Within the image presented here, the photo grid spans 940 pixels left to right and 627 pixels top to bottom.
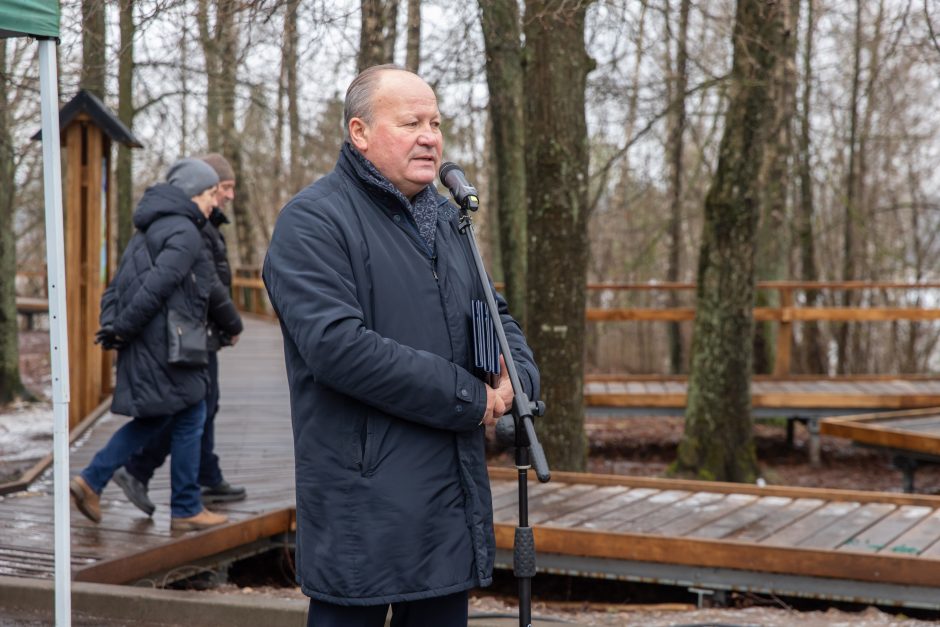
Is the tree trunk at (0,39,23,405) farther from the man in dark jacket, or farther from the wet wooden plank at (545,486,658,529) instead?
the man in dark jacket

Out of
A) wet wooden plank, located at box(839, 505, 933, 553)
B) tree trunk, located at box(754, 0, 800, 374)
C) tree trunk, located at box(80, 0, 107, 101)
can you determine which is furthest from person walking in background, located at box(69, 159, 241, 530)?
tree trunk, located at box(754, 0, 800, 374)

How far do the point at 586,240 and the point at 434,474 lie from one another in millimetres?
5921

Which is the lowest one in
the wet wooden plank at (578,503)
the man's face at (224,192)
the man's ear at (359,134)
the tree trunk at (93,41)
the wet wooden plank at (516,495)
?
the wet wooden plank at (578,503)

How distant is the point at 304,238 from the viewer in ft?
8.93

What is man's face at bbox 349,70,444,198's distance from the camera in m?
2.84

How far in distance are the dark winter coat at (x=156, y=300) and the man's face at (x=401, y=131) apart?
309 cm

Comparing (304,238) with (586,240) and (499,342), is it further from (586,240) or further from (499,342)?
(586,240)

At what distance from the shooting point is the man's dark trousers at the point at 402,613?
280 centimetres

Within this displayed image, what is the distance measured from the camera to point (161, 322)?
5762mm

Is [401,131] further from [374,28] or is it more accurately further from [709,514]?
[374,28]

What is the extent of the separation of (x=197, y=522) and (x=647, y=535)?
2.45 metres

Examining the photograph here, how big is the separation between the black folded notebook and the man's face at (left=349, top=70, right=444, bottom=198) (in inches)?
14.6

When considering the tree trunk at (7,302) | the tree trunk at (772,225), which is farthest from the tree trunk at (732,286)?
the tree trunk at (7,302)

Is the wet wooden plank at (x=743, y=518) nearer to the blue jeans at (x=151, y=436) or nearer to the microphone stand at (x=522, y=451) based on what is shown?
the blue jeans at (x=151, y=436)
